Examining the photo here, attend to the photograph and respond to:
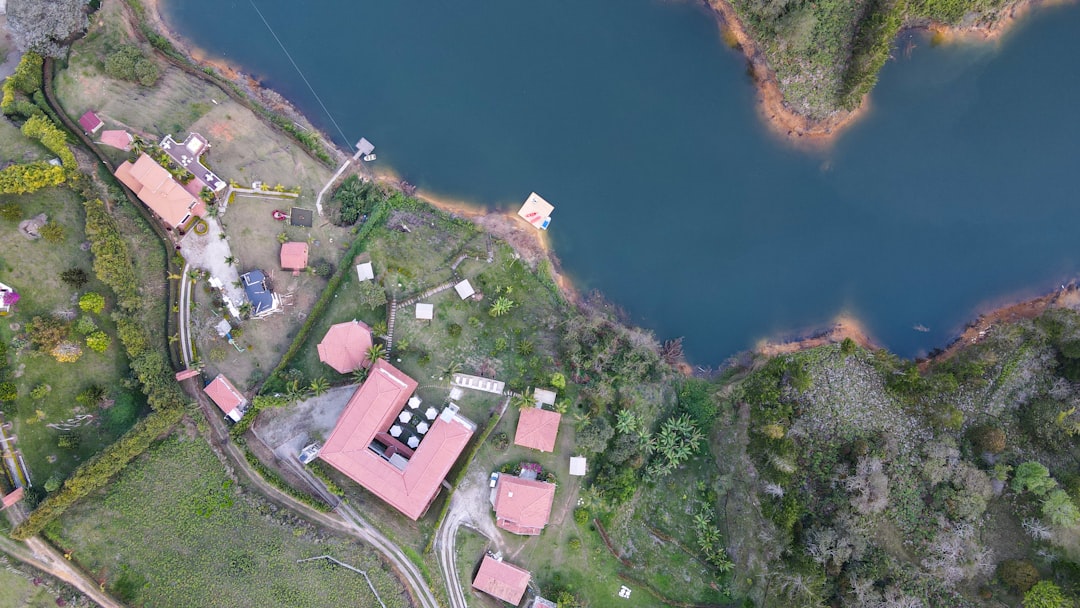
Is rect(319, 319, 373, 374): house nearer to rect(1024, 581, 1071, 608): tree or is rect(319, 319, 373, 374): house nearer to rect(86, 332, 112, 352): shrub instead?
rect(86, 332, 112, 352): shrub

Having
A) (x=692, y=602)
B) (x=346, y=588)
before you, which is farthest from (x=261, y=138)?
(x=692, y=602)

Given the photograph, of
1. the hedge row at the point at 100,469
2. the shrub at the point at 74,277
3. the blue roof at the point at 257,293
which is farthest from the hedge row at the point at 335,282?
the shrub at the point at 74,277

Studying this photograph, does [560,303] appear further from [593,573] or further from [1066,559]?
[1066,559]

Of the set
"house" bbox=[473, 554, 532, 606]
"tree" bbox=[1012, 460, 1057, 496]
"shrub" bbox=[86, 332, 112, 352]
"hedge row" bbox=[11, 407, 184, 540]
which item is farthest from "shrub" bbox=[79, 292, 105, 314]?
"tree" bbox=[1012, 460, 1057, 496]

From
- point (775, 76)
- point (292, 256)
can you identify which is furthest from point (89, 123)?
point (775, 76)

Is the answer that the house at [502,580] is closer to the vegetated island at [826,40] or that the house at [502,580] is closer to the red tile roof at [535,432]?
the red tile roof at [535,432]
